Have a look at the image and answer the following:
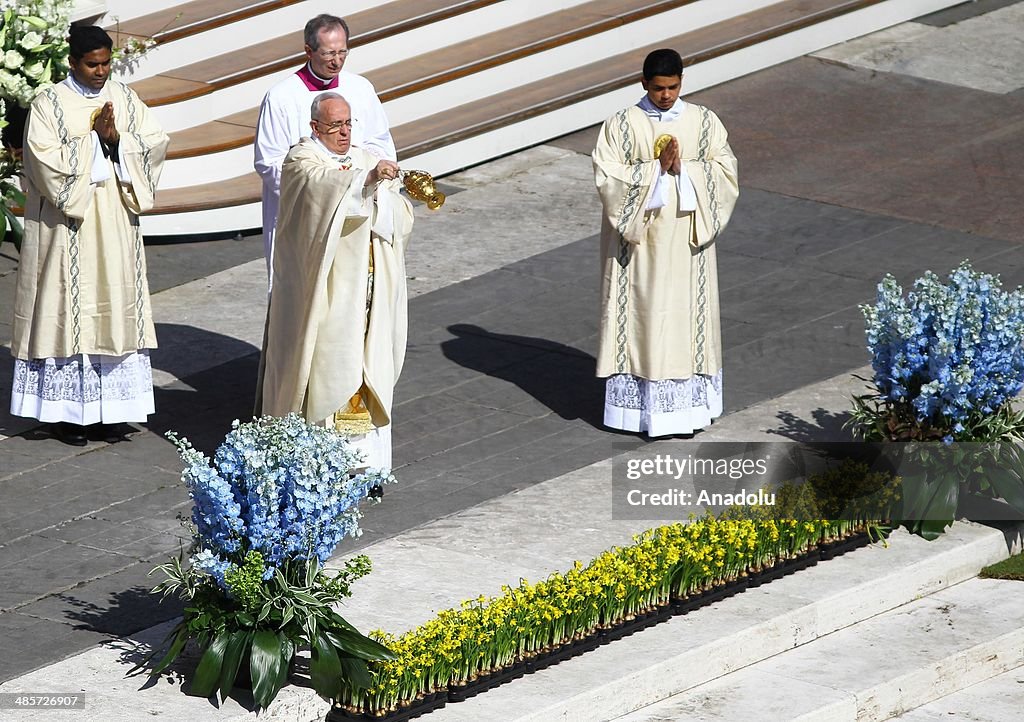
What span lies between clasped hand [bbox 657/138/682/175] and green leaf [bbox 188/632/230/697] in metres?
3.55

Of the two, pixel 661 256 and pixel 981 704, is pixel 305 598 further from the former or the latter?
pixel 661 256

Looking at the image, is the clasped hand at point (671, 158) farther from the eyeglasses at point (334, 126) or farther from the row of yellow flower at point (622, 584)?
the row of yellow flower at point (622, 584)

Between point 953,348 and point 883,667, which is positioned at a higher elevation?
point 953,348

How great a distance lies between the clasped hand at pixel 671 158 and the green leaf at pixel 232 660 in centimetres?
350

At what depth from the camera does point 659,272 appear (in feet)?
29.5

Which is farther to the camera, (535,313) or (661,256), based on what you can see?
(535,313)

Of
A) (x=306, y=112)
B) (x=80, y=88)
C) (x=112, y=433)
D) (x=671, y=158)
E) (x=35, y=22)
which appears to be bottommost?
(x=112, y=433)

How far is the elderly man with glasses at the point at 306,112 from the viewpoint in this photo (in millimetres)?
8812

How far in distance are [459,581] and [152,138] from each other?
2.82 metres

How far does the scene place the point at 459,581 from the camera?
23.8 feet

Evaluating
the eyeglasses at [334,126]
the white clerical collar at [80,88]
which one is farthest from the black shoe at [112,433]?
the eyeglasses at [334,126]

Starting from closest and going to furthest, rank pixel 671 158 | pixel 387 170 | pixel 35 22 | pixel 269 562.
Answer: pixel 269 562, pixel 387 170, pixel 671 158, pixel 35 22

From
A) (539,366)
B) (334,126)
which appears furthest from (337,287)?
(539,366)

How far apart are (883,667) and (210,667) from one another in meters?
2.40
